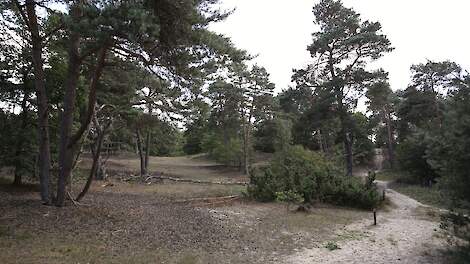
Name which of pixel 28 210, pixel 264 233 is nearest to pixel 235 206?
pixel 264 233

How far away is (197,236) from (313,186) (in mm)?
10526

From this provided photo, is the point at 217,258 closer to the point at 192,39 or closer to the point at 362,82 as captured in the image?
the point at 192,39

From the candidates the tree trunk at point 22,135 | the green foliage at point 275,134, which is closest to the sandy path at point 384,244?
the tree trunk at point 22,135

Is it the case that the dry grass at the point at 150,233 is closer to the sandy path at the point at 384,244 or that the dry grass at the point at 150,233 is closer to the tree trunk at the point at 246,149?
the sandy path at the point at 384,244

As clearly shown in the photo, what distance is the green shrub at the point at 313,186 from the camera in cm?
1973

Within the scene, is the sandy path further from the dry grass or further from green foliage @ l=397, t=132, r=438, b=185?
green foliage @ l=397, t=132, r=438, b=185

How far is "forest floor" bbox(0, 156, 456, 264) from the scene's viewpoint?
830 centimetres

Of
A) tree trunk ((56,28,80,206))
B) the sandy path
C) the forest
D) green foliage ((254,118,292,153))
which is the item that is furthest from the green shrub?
green foliage ((254,118,292,153))

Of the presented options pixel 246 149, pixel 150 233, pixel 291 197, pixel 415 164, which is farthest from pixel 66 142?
pixel 246 149

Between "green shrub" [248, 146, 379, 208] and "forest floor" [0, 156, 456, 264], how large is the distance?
356 centimetres

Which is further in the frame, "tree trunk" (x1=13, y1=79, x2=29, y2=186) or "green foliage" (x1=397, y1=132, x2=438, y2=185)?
"green foliage" (x1=397, y1=132, x2=438, y2=185)

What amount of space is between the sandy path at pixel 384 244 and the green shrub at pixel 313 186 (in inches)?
119

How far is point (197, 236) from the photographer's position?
10.6 m

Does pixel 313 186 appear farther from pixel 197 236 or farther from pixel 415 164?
pixel 415 164
